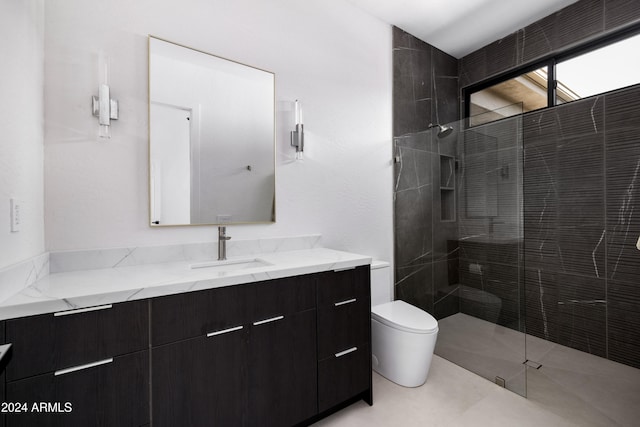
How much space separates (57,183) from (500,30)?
3.59 m

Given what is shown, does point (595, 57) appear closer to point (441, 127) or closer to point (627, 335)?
point (441, 127)

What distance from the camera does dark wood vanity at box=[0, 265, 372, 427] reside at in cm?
92

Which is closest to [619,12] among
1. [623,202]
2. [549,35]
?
[549,35]

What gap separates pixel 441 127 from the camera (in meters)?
2.48

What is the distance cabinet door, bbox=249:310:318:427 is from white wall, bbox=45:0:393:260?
698mm

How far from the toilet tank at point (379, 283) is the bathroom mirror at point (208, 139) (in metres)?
0.90

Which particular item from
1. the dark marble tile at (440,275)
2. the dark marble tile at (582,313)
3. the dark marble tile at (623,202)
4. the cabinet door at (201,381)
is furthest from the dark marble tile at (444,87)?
the cabinet door at (201,381)

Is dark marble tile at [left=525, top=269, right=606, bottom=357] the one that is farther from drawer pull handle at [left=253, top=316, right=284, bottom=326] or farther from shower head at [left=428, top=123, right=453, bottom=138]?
drawer pull handle at [left=253, top=316, right=284, bottom=326]

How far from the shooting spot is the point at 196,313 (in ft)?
3.79

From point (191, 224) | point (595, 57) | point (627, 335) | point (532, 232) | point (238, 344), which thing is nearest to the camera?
point (238, 344)

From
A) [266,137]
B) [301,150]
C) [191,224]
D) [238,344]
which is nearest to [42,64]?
[191,224]

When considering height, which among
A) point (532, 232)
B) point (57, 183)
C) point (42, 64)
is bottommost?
point (532, 232)

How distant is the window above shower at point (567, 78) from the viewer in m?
2.16

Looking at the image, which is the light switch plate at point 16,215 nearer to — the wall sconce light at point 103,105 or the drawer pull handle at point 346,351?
the wall sconce light at point 103,105
